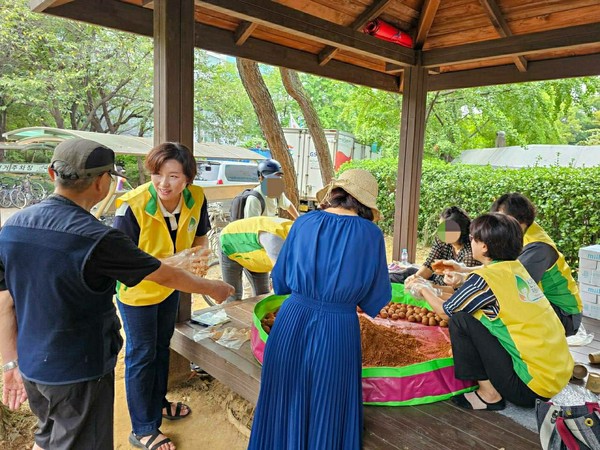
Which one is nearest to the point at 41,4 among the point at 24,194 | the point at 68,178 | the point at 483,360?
the point at 68,178

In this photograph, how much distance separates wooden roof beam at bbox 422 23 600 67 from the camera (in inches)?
145

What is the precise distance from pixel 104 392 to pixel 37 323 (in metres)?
0.36

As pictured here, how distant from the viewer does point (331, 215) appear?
1766 millimetres

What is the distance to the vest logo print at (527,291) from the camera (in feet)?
6.48

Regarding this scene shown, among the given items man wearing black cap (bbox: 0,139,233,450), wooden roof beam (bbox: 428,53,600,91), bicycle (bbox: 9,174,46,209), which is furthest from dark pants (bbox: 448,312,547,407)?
bicycle (bbox: 9,174,46,209)

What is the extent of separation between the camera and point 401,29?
463 cm

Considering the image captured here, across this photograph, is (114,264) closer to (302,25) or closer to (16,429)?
(16,429)

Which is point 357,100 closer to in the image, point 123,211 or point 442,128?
point 442,128

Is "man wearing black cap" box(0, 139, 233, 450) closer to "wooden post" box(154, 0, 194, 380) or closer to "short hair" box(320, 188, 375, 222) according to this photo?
"short hair" box(320, 188, 375, 222)

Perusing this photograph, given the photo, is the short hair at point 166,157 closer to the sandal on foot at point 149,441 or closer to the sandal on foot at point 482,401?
the sandal on foot at point 149,441

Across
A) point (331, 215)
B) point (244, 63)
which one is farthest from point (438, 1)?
point (331, 215)

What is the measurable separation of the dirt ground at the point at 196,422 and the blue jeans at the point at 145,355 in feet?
1.04

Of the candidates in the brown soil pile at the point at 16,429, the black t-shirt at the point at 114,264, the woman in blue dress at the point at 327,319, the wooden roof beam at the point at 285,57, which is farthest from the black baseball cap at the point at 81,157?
the wooden roof beam at the point at 285,57

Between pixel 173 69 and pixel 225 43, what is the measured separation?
1341 millimetres
